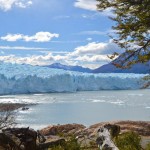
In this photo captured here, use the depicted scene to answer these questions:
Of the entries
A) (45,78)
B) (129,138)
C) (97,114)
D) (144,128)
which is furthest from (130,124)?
(45,78)

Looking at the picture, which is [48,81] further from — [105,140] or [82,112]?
[105,140]

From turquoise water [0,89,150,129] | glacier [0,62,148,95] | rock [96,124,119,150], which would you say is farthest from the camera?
glacier [0,62,148,95]

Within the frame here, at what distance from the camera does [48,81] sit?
365ft

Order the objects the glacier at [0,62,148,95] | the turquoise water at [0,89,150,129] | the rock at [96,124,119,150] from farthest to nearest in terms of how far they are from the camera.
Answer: the glacier at [0,62,148,95], the turquoise water at [0,89,150,129], the rock at [96,124,119,150]

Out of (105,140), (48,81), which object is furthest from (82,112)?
(105,140)

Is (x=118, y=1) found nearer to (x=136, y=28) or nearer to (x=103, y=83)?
(x=136, y=28)

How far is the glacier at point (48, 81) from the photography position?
349 feet

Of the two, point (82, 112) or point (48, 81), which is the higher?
point (48, 81)

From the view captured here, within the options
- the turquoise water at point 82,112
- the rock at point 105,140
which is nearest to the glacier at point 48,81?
the turquoise water at point 82,112

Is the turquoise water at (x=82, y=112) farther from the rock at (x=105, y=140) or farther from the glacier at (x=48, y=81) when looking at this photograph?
the rock at (x=105, y=140)

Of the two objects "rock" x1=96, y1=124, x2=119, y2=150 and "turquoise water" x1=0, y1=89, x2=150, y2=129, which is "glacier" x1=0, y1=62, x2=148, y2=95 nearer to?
"turquoise water" x1=0, y1=89, x2=150, y2=129

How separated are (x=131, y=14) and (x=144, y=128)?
34.7ft

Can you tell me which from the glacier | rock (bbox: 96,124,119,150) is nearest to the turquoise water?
the glacier

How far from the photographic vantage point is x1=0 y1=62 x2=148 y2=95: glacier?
349ft
